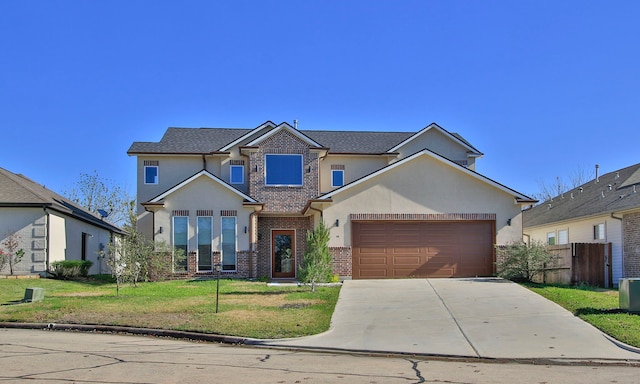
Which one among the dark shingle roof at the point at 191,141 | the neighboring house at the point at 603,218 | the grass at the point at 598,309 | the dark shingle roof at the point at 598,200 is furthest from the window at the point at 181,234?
the dark shingle roof at the point at 598,200

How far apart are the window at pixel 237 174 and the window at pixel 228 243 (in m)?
2.96

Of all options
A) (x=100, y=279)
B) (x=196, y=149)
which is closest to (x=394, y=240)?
(x=196, y=149)

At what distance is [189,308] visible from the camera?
669 inches

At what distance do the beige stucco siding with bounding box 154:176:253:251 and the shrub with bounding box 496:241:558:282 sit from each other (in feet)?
36.5

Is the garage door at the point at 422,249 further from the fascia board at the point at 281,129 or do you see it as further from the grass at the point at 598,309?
the fascia board at the point at 281,129

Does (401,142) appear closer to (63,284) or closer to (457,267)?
(457,267)

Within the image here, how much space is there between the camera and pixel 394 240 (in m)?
25.1

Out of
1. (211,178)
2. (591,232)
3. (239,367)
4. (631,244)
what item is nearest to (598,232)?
(591,232)

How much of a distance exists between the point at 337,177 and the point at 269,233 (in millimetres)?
4496

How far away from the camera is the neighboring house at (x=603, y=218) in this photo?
23922mm

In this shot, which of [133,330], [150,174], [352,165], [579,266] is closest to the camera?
[133,330]

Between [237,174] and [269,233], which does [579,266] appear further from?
[237,174]

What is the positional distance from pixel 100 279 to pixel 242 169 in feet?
27.3

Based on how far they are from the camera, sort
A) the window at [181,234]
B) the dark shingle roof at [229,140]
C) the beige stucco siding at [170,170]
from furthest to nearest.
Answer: the dark shingle roof at [229,140] < the beige stucco siding at [170,170] < the window at [181,234]
